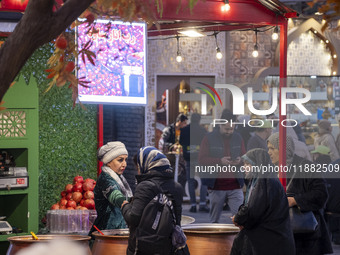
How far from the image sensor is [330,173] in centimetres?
879

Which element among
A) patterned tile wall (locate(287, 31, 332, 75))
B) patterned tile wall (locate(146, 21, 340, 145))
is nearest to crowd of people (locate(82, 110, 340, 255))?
patterned tile wall (locate(146, 21, 340, 145))

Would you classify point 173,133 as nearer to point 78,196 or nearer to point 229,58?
point 229,58

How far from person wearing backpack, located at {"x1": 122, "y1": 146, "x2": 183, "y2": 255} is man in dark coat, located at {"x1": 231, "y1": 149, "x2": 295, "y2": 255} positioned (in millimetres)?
629

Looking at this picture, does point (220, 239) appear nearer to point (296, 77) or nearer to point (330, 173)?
point (330, 173)

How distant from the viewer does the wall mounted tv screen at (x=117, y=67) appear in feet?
21.3

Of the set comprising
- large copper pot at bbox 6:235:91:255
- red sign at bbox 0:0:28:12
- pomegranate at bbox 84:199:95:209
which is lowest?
large copper pot at bbox 6:235:91:255

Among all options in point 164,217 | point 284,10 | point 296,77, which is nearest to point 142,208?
point 164,217

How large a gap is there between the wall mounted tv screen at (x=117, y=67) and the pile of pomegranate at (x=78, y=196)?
830 millimetres

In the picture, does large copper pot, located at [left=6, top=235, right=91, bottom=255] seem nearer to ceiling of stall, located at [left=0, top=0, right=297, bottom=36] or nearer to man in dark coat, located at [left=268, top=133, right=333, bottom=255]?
man in dark coat, located at [left=268, top=133, right=333, bottom=255]

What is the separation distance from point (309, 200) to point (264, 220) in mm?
674

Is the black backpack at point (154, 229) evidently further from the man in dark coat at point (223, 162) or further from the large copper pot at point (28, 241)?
the man in dark coat at point (223, 162)

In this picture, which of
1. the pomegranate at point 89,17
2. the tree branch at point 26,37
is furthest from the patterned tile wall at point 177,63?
the tree branch at point 26,37

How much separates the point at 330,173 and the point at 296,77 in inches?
238

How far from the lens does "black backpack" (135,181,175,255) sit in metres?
4.59
